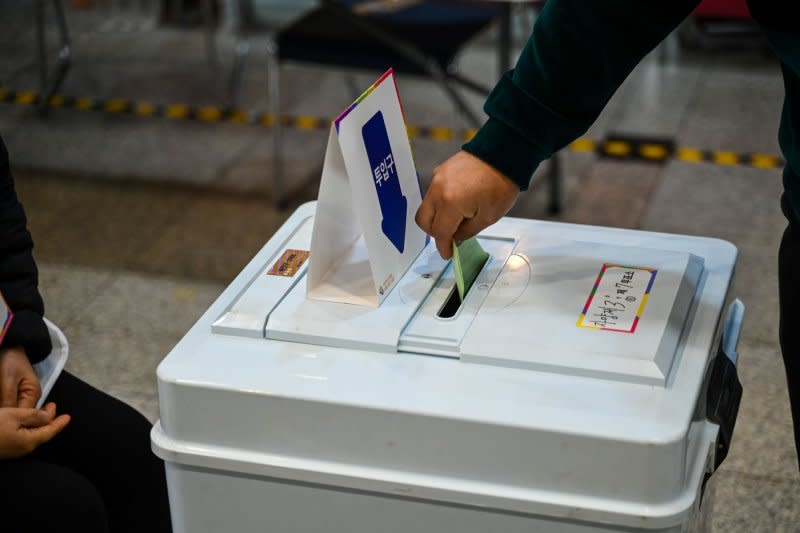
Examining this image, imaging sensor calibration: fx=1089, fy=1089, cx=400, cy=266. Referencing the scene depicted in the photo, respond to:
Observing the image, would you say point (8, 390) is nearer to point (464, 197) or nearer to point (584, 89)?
point (464, 197)

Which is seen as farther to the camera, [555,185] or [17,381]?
[555,185]

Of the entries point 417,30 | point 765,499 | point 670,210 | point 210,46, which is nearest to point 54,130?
point 210,46

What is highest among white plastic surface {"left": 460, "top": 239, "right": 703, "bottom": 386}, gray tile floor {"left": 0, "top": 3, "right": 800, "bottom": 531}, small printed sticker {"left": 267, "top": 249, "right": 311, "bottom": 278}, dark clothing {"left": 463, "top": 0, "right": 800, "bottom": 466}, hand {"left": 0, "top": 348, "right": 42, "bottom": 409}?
dark clothing {"left": 463, "top": 0, "right": 800, "bottom": 466}

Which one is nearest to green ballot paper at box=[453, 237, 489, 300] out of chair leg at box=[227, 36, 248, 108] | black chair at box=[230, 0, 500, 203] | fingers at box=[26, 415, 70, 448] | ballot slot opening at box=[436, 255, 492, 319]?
ballot slot opening at box=[436, 255, 492, 319]

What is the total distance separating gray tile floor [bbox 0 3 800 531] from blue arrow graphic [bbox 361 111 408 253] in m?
1.07

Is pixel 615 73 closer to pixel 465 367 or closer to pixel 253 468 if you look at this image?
pixel 465 367

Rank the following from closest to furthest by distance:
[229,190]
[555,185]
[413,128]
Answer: [555,185] → [229,190] → [413,128]

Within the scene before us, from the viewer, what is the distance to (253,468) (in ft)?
3.38

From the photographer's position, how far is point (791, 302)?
3.42 feet

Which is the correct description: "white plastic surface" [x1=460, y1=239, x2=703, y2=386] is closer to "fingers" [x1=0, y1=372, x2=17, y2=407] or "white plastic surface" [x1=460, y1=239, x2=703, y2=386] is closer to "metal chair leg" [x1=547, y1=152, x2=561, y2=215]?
"fingers" [x1=0, y1=372, x2=17, y2=407]

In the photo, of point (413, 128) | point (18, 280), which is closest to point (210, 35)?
point (413, 128)

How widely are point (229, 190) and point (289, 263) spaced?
215 cm

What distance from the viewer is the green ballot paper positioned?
111cm

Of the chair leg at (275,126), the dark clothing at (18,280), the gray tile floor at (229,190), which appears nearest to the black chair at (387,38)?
the chair leg at (275,126)
